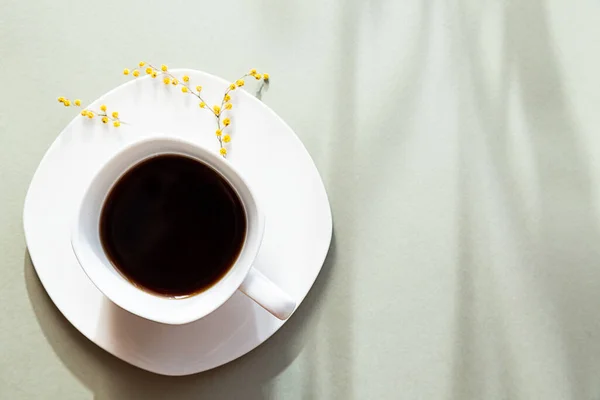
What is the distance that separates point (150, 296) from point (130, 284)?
0.07 feet

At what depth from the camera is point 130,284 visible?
65cm

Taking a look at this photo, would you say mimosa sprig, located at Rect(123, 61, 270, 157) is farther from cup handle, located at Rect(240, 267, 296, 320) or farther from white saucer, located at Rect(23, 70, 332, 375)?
cup handle, located at Rect(240, 267, 296, 320)

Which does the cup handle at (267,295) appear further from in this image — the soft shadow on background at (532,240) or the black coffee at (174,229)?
the soft shadow on background at (532,240)

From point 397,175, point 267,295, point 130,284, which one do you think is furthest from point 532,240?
point 130,284

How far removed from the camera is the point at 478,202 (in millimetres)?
785

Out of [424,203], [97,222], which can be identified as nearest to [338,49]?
[424,203]

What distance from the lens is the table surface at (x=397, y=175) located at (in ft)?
2.45

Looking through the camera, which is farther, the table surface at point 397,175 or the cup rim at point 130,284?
the table surface at point 397,175

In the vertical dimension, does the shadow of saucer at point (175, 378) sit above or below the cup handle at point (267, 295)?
below

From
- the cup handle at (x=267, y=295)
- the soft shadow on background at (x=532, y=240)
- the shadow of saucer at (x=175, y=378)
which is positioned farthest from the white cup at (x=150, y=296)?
the soft shadow on background at (x=532, y=240)

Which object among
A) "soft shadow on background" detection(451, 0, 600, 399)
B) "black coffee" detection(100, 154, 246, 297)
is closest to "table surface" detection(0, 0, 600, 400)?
"soft shadow on background" detection(451, 0, 600, 399)

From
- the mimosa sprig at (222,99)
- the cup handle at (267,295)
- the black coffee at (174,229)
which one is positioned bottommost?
the cup handle at (267,295)

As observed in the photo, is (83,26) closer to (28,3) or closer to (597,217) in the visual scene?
(28,3)

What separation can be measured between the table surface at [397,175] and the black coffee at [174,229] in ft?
0.42
